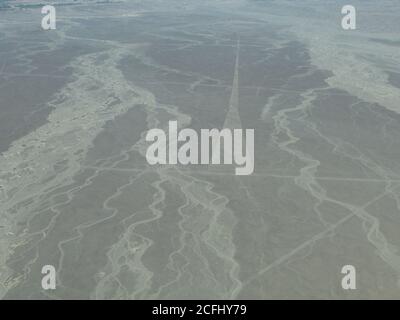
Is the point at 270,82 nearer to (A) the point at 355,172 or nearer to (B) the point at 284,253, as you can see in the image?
(A) the point at 355,172

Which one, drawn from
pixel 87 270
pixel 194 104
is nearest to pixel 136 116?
pixel 194 104

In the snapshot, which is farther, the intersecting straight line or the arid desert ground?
the intersecting straight line

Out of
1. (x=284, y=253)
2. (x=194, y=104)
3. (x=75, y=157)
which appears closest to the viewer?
(x=284, y=253)

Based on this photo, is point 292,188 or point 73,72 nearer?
point 292,188

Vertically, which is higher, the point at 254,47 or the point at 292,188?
the point at 254,47

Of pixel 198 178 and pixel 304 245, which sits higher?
pixel 198 178

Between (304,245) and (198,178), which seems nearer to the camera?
(304,245)

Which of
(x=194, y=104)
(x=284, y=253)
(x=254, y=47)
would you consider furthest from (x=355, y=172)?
(x=254, y=47)
